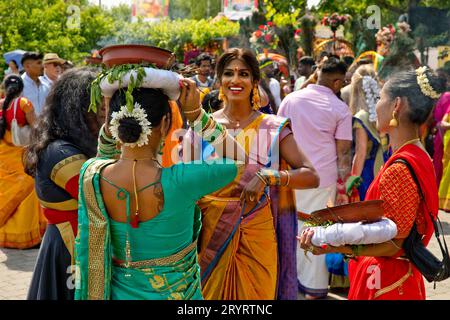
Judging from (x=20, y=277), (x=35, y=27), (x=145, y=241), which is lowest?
(x=20, y=277)

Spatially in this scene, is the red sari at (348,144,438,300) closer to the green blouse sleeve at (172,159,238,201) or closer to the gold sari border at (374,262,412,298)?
the gold sari border at (374,262,412,298)

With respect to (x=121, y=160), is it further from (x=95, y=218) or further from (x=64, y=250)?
(x=64, y=250)

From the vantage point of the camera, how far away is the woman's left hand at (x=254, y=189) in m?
3.22

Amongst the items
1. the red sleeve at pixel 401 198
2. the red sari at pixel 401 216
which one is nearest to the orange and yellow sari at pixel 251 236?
the red sari at pixel 401 216

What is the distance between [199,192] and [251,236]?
1.29m

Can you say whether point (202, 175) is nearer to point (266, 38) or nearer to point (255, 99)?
point (255, 99)

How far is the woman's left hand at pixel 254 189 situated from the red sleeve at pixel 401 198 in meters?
0.75

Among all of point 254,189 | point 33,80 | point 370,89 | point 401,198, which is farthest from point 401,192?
point 33,80

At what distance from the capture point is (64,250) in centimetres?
303

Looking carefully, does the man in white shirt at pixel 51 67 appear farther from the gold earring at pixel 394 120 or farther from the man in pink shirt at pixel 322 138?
the gold earring at pixel 394 120

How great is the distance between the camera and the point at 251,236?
11.5ft

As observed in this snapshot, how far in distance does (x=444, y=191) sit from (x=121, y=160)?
6.96 meters

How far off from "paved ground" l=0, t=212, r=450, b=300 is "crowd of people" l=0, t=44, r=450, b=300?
3.82ft
